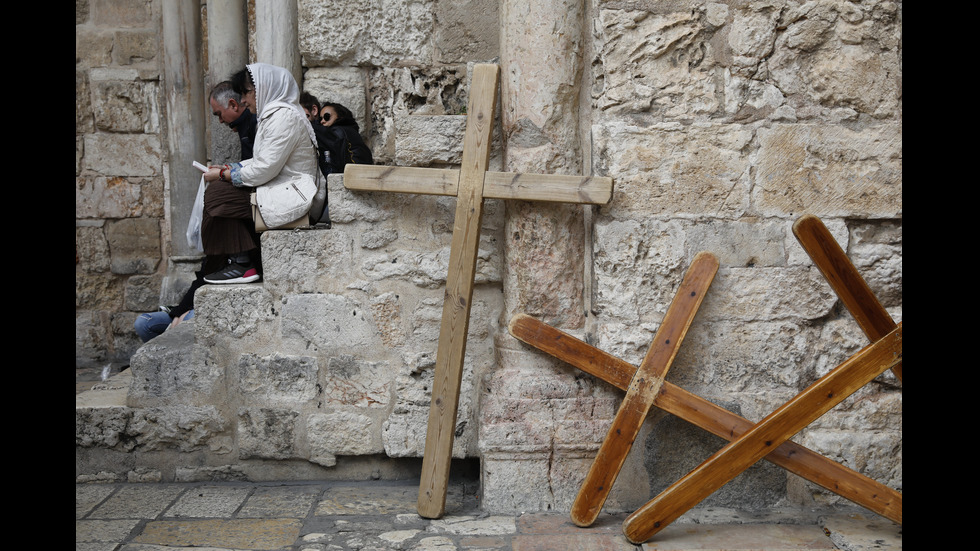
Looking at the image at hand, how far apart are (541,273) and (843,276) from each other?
985 mm

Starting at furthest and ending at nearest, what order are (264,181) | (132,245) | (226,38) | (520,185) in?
(132,245) < (226,38) < (264,181) < (520,185)

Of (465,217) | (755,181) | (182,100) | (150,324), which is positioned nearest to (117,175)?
(182,100)

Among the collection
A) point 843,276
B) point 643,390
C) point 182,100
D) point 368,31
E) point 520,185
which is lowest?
point 643,390

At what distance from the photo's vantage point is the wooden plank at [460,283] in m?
2.65

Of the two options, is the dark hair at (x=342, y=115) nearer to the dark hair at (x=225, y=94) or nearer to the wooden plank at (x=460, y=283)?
the dark hair at (x=225, y=94)

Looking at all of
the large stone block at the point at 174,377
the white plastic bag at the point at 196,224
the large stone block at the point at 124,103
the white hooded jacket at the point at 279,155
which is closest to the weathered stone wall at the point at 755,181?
the white hooded jacket at the point at 279,155

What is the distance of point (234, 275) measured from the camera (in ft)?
10.3

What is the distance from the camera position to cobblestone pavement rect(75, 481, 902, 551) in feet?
8.13

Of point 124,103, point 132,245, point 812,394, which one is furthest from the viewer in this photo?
point 132,245

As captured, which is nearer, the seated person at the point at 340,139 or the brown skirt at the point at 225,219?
the brown skirt at the point at 225,219

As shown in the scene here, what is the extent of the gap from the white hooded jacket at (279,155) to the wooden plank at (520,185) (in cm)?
57

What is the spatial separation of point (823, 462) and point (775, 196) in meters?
0.89

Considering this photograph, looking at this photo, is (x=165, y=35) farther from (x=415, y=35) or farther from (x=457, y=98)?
(x=457, y=98)

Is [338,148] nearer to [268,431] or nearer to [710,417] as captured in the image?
[268,431]
